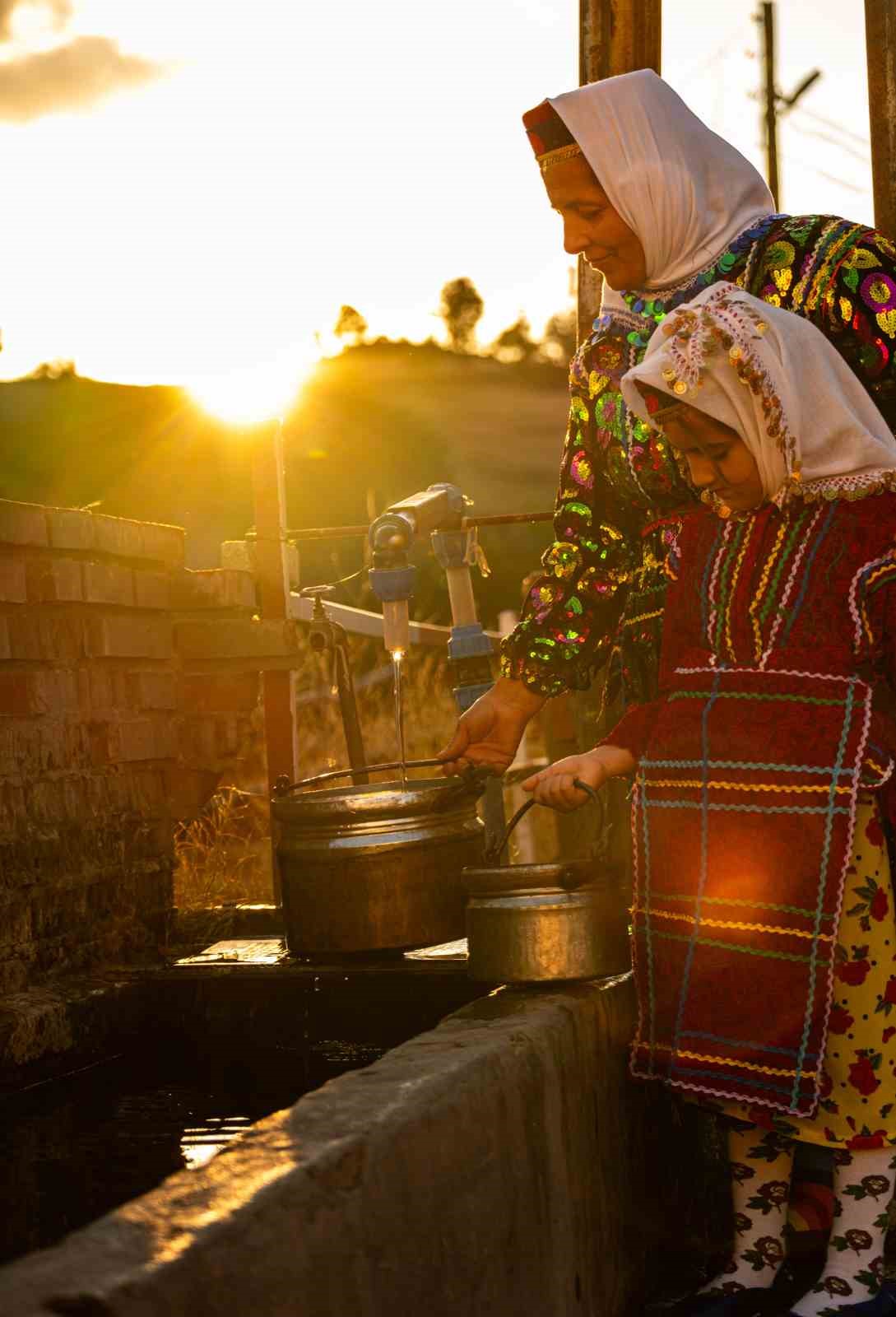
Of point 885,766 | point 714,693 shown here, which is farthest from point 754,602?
point 885,766

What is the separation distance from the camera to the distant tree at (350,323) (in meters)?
37.8

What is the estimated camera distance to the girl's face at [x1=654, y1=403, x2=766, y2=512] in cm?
261

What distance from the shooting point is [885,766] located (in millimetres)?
2564

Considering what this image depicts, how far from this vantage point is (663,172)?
2.83m

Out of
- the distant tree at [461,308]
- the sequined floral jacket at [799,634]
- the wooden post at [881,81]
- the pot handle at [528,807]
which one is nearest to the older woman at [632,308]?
the pot handle at [528,807]

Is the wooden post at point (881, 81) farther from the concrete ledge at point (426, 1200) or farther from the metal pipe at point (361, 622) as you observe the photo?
the concrete ledge at point (426, 1200)

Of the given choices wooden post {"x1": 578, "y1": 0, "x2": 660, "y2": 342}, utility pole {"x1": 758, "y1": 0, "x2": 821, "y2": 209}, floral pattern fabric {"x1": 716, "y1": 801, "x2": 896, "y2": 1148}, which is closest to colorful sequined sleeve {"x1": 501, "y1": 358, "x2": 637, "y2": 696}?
floral pattern fabric {"x1": 716, "y1": 801, "x2": 896, "y2": 1148}

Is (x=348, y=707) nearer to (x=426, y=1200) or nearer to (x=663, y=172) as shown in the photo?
(x=663, y=172)

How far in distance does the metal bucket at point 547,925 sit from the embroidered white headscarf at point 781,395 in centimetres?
78

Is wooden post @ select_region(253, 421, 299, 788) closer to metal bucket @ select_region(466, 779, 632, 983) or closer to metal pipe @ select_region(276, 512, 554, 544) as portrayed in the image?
metal pipe @ select_region(276, 512, 554, 544)

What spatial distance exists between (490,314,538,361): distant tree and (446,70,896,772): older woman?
1597 inches

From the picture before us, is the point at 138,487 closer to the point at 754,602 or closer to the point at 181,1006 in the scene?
the point at 181,1006

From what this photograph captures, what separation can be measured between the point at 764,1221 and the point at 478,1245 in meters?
0.70

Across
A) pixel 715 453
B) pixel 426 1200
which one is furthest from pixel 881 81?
pixel 426 1200
